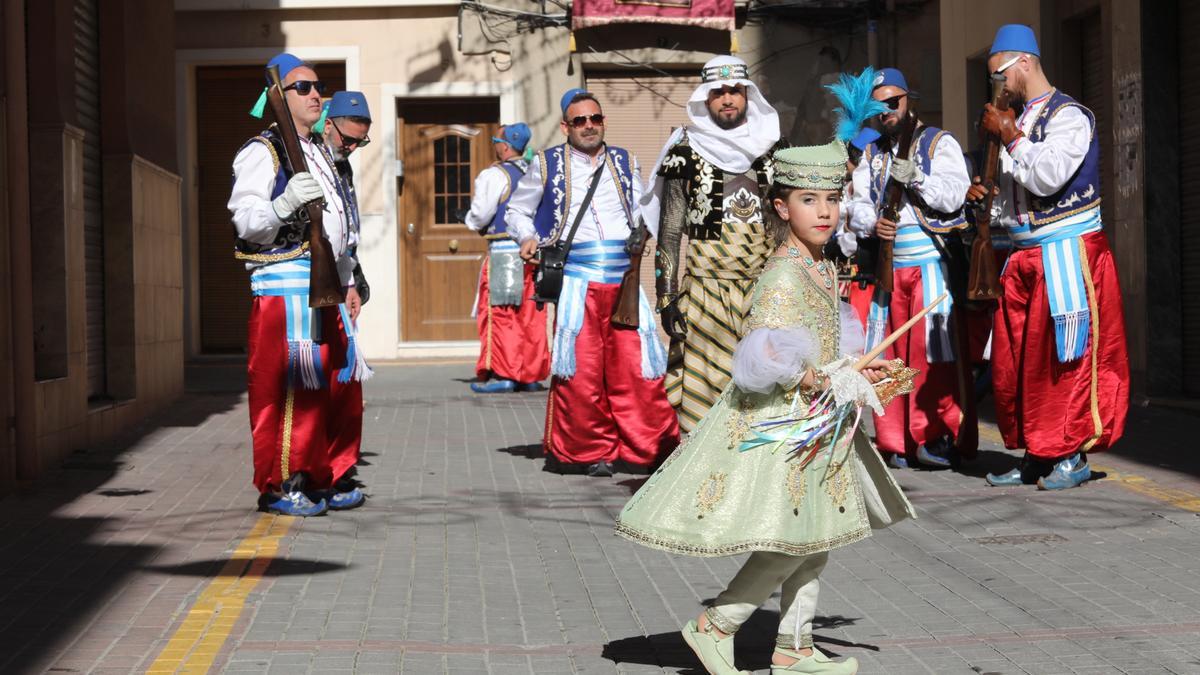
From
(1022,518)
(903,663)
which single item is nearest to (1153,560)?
(1022,518)

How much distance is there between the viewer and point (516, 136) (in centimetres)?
1631

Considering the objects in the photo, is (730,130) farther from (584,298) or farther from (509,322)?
(509,322)

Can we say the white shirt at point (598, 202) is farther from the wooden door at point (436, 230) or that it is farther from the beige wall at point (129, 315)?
the wooden door at point (436, 230)

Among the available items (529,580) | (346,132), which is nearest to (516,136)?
(346,132)

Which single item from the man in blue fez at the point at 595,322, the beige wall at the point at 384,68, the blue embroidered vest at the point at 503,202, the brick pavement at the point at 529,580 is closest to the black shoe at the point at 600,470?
the man in blue fez at the point at 595,322

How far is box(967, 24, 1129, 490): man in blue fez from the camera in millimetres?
9250

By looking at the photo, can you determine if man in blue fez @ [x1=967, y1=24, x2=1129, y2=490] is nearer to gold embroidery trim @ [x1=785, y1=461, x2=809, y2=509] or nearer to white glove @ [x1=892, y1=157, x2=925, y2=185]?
white glove @ [x1=892, y1=157, x2=925, y2=185]

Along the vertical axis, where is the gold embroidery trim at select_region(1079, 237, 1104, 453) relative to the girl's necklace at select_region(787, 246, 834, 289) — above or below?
below

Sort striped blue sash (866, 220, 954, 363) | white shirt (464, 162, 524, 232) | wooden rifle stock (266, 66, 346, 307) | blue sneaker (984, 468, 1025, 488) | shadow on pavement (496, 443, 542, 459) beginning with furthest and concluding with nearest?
white shirt (464, 162, 524, 232) < shadow on pavement (496, 443, 542, 459) < striped blue sash (866, 220, 954, 363) < blue sneaker (984, 468, 1025, 488) < wooden rifle stock (266, 66, 346, 307)

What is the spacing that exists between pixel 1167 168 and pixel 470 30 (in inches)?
413

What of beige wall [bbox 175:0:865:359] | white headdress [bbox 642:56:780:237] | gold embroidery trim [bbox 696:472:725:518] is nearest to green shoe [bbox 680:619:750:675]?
gold embroidery trim [bbox 696:472:725:518]

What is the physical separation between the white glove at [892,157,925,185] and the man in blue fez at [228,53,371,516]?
3069mm

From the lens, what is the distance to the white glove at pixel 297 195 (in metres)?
8.37

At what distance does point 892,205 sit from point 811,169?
4.64 m
